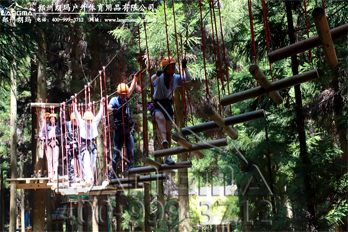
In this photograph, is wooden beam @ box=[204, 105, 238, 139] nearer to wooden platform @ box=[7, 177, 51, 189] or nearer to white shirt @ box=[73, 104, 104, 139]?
white shirt @ box=[73, 104, 104, 139]

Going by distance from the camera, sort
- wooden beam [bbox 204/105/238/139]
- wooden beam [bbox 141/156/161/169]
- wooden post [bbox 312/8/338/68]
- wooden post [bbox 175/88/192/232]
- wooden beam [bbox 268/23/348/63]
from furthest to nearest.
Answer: wooden post [bbox 175/88/192/232], wooden beam [bbox 141/156/161/169], wooden beam [bbox 204/105/238/139], wooden beam [bbox 268/23/348/63], wooden post [bbox 312/8/338/68]

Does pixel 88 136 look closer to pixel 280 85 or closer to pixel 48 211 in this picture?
pixel 280 85

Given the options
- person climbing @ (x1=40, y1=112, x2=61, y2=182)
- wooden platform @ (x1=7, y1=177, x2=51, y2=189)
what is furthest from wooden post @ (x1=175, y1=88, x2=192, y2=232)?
wooden platform @ (x1=7, y1=177, x2=51, y2=189)

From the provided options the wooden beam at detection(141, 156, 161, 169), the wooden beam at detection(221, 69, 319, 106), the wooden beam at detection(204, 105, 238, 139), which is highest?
the wooden beam at detection(221, 69, 319, 106)

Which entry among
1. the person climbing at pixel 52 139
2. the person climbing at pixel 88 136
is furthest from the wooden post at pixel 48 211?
the person climbing at pixel 88 136

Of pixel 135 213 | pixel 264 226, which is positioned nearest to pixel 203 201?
pixel 135 213

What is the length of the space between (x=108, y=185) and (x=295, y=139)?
4.43 meters

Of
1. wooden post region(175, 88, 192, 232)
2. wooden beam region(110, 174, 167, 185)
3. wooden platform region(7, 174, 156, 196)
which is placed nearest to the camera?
wooden beam region(110, 174, 167, 185)

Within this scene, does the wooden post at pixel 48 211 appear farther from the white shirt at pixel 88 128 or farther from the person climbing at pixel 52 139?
the white shirt at pixel 88 128

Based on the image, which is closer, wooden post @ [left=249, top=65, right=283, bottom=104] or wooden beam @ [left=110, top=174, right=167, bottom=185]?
wooden post @ [left=249, top=65, right=283, bottom=104]

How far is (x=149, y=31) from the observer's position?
963cm

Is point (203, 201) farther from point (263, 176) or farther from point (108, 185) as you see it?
point (108, 185)

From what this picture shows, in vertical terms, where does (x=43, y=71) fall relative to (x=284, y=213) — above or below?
above

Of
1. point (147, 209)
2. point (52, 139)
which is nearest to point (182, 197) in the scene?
point (147, 209)
